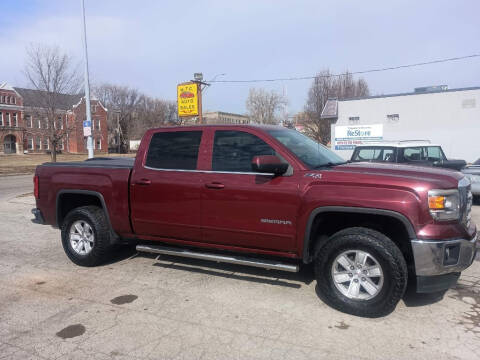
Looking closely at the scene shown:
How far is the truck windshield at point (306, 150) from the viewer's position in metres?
4.42

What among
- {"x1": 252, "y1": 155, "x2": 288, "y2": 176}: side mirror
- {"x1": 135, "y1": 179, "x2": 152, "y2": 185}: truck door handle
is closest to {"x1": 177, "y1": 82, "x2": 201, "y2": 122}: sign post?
{"x1": 135, "y1": 179, "x2": 152, "y2": 185}: truck door handle

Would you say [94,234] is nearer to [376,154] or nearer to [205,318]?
[205,318]

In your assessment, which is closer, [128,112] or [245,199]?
[245,199]

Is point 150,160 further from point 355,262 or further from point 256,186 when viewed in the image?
point 355,262

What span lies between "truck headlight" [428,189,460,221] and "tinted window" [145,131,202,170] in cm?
258

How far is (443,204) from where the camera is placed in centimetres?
359

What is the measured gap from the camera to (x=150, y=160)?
5137 millimetres

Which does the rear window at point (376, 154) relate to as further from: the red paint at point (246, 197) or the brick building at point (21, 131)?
the brick building at point (21, 131)

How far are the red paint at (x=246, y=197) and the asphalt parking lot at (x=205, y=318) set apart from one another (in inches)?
21.5

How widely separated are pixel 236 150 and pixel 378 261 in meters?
1.95

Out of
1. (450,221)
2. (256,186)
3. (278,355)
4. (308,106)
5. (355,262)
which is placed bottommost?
(278,355)

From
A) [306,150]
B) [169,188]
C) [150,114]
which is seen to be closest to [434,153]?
[306,150]

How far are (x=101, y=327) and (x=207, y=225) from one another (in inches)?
60.3

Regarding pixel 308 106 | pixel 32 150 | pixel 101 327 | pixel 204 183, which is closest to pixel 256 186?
pixel 204 183
